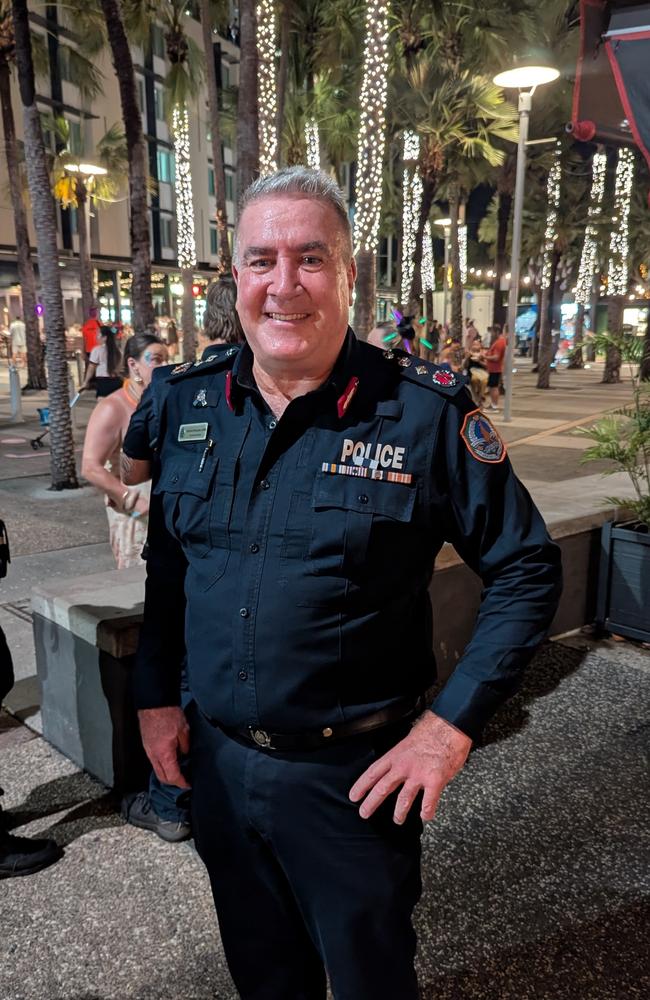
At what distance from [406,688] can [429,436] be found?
0.53 meters

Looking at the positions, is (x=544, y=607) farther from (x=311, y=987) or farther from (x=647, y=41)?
(x=647, y=41)

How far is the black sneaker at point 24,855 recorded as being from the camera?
288 cm

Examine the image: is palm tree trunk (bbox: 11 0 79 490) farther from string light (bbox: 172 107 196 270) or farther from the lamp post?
string light (bbox: 172 107 196 270)

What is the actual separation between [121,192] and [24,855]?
1567 inches

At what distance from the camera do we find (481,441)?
1.62 metres

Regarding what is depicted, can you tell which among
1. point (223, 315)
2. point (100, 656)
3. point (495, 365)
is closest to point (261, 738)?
point (100, 656)

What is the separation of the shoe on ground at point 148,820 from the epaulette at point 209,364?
6.27 feet

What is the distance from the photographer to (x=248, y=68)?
13430 mm

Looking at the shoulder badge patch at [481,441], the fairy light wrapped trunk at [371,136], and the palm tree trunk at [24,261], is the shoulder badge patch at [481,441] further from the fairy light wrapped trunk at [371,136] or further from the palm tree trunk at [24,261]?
the palm tree trunk at [24,261]

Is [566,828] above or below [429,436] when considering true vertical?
below

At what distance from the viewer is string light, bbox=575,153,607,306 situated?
96.0 ft

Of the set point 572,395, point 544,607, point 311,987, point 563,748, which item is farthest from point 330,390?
point 572,395

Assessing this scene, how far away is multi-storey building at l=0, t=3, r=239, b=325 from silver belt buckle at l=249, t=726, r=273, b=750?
100 feet

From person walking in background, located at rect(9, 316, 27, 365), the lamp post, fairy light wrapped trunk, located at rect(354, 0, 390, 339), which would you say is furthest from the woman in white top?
person walking in background, located at rect(9, 316, 27, 365)
